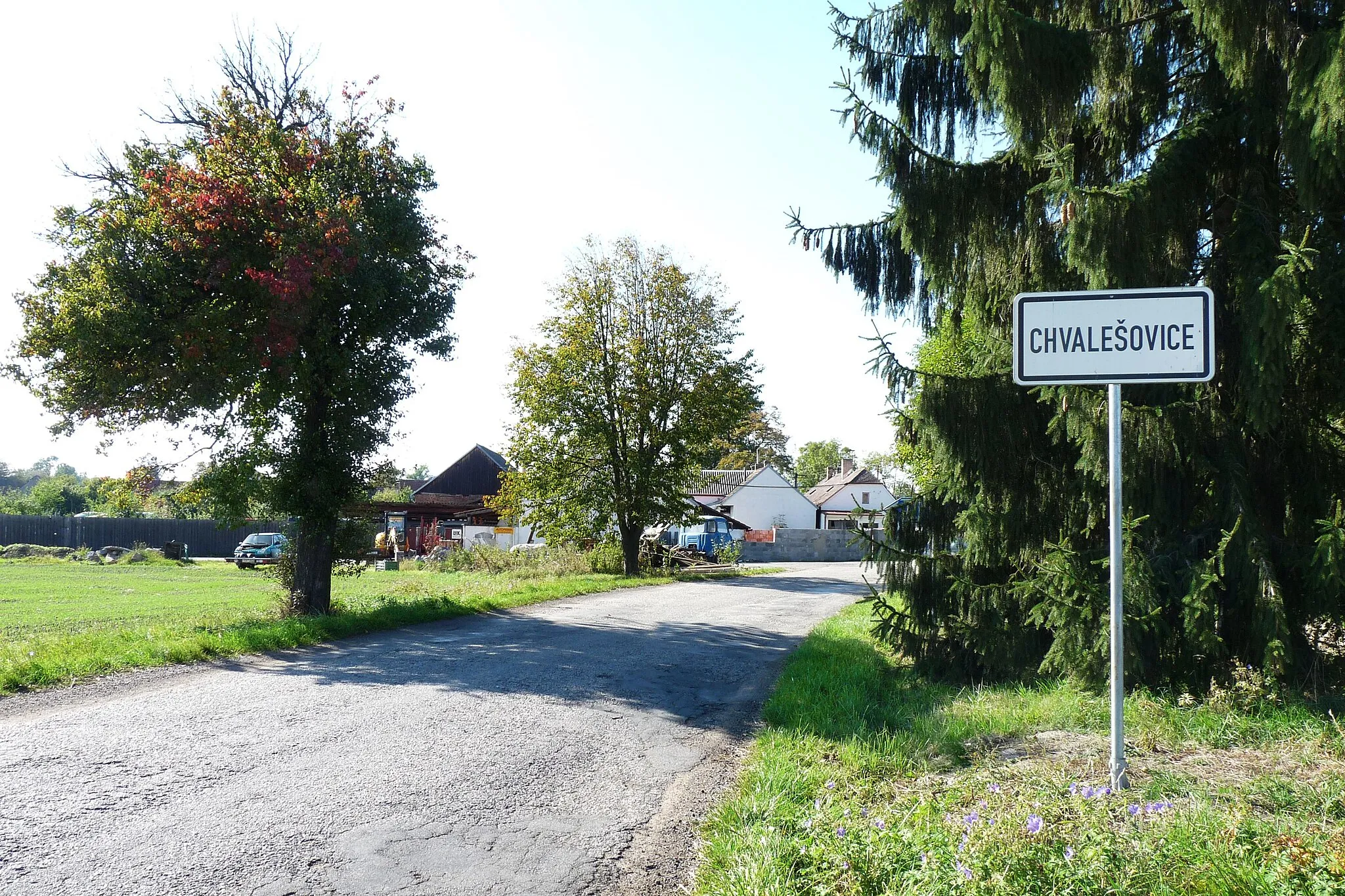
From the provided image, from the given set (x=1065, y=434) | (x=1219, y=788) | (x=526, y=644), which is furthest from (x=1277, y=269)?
(x=526, y=644)

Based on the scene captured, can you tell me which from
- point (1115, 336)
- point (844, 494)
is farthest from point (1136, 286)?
point (844, 494)

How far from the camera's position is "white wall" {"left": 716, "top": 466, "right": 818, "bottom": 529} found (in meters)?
65.6

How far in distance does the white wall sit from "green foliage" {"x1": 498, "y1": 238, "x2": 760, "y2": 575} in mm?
35170

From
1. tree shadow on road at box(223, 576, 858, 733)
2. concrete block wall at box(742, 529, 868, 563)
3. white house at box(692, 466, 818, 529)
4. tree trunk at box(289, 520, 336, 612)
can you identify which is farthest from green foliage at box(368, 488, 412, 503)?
tree shadow on road at box(223, 576, 858, 733)

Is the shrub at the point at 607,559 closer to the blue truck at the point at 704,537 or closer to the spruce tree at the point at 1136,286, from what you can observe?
the blue truck at the point at 704,537

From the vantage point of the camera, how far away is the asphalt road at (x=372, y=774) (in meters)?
4.01

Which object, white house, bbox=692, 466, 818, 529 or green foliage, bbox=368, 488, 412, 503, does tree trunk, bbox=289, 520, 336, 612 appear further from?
white house, bbox=692, 466, 818, 529

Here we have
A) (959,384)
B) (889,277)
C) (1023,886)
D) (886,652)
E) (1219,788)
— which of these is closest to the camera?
(1023,886)

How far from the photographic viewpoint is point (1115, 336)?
457cm

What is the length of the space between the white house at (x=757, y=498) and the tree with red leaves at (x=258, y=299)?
51.0m

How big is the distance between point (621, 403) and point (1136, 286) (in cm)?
2336

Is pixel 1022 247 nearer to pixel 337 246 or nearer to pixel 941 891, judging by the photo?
pixel 941 891

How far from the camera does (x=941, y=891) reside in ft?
10.8

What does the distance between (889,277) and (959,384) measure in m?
1.87
